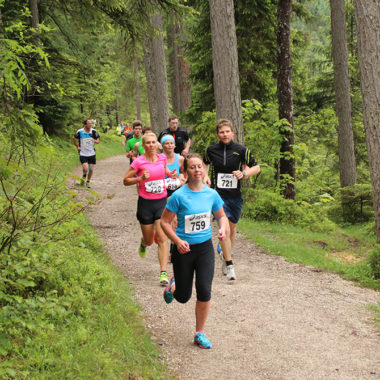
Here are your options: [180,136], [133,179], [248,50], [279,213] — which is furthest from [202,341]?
[248,50]

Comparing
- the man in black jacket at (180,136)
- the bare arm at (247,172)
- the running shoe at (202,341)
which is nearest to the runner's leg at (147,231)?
the bare arm at (247,172)

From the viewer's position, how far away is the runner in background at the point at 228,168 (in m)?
6.74

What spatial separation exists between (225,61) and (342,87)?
7229mm

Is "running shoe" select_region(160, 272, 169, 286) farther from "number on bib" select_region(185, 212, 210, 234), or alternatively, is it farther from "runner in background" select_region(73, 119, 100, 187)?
"runner in background" select_region(73, 119, 100, 187)

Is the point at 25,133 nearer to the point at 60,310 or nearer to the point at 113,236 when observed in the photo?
the point at 60,310

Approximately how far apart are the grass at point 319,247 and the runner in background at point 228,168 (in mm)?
1914

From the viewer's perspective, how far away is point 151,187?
6.66 meters

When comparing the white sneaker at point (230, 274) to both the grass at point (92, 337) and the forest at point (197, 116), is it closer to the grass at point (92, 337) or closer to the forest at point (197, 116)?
the grass at point (92, 337)

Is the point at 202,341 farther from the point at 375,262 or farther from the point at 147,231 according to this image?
the point at 375,262

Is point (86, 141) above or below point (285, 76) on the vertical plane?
below

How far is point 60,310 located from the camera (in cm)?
368

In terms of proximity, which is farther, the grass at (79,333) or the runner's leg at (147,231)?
the runner's leg at (147,231)

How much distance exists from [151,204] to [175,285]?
91.8 inches

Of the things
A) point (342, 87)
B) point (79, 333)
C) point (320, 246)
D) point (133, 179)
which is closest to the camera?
point (79, 333)
